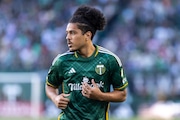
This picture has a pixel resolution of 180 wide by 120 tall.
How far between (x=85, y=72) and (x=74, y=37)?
38 cm

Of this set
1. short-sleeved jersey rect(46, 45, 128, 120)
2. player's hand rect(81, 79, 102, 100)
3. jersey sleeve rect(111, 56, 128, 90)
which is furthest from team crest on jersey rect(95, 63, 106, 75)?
player's hand rect(81, 79, 102, 100)

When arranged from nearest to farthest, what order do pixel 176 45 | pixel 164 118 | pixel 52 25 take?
pixel 164 118, pixel 176 45, pixel 52 25

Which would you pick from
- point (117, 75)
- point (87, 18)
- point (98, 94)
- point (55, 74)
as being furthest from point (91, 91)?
point (87, 18)

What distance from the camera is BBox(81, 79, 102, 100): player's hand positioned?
23.3ft

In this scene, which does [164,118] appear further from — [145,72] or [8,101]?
[8,101]

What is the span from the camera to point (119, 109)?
1892 centimetres

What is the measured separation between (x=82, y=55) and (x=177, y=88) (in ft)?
38.4

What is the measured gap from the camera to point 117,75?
7445 millimetres

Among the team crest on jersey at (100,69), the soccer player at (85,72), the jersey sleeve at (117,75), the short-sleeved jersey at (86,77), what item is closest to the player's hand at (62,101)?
→ the soccer player at (85,72)

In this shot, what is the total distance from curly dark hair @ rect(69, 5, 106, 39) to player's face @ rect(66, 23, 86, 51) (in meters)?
0.04

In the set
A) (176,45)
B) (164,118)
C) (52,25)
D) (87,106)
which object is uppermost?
(52,25)

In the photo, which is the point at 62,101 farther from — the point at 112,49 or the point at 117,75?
the point at 112,49


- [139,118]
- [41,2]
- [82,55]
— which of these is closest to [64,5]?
[41,2]

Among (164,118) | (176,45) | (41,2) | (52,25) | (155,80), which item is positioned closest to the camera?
(164,118)
